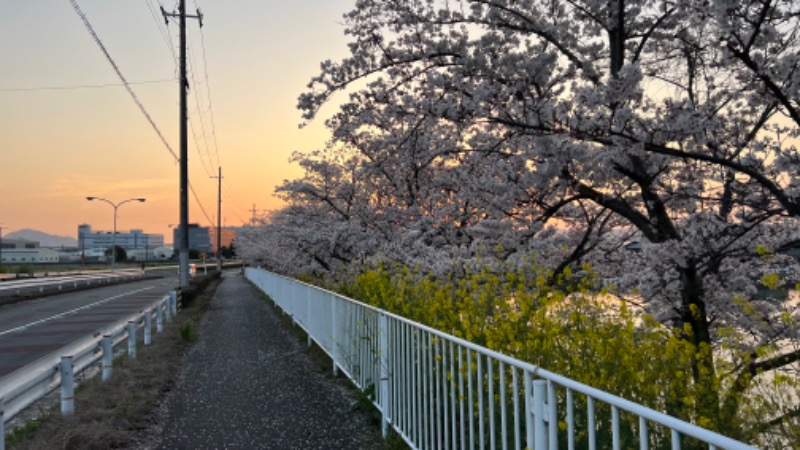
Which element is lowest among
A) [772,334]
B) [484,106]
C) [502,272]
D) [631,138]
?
[772,334]

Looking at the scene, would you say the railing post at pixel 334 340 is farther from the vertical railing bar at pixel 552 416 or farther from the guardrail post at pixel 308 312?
the vertical railing bar at pixel 552 416

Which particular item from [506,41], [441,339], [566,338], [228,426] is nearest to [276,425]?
[228,426]

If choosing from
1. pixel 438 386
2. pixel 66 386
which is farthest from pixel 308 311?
pixel 438 386

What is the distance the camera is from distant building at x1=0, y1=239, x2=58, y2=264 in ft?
448

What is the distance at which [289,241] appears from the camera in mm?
21250

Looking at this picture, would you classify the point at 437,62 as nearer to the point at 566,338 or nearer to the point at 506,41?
the point at 506,41

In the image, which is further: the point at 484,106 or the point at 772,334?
the point at 484,106

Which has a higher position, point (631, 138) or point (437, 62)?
point (437, 62)

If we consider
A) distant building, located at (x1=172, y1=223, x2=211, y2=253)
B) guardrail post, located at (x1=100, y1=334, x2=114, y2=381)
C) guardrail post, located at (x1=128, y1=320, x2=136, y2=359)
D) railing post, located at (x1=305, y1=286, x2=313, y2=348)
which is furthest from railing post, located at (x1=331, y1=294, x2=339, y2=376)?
distant building, located at (x1=172, y1=223, x2=211, y2=253)

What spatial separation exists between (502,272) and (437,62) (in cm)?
277

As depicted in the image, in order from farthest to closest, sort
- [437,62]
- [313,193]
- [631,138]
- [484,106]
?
[313,193]
[437,62]
[484,106]
[631,138]

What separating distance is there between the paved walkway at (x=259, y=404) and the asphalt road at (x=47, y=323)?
368 centimetres

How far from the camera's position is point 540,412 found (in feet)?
8.36

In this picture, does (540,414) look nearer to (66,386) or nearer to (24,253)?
(66,386)
